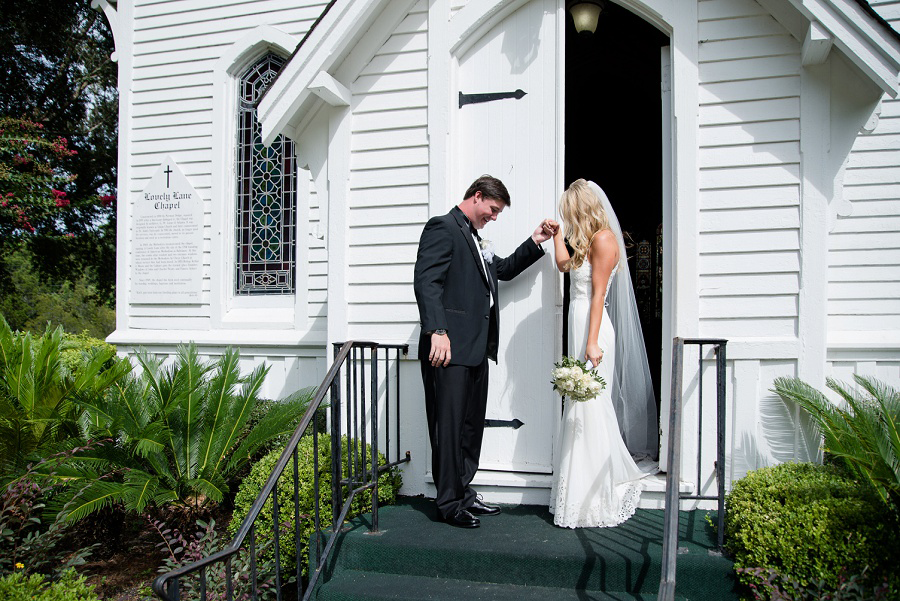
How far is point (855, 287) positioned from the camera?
5.80 m

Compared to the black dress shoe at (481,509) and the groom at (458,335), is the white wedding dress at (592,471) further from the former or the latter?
the groom at (458,335)

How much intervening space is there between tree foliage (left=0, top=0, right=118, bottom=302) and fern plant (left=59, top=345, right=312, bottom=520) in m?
11.3

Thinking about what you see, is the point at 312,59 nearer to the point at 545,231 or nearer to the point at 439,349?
the point at 545,231

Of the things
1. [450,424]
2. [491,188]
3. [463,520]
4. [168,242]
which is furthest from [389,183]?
[168,242]

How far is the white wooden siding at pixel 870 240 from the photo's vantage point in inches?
225

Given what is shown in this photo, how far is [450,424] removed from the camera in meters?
4.29

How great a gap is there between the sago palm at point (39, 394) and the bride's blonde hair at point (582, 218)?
13.3 feet

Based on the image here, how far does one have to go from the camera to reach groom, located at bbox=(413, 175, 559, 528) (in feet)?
14.0

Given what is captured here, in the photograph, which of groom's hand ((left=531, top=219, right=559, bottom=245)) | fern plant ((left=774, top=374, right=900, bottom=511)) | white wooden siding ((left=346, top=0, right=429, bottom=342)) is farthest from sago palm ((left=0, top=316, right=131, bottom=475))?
fern plant ((left=774, top=374, right=900, bottom=511))

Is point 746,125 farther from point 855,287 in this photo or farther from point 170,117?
point 170,117

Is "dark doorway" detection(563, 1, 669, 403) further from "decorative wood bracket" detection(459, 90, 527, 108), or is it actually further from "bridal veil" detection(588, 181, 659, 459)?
"bridal veil" detection(588, 181, 659, 459)

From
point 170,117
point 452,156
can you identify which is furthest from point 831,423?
point 170,117

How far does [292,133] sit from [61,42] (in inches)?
545

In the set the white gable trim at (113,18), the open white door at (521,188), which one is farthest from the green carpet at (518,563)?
the white gable trim at (113,18)
